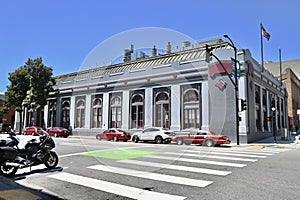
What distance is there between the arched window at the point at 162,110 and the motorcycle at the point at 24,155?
1870 centimetres

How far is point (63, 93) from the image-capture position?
37.1 m

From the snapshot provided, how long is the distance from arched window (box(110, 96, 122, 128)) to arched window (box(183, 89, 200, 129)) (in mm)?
8846

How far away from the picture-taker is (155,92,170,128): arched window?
27.1 metres

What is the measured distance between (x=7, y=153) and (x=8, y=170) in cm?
59

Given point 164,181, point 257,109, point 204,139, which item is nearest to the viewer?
point 164,181

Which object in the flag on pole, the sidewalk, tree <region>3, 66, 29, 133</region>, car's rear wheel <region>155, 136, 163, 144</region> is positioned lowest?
car's rear wheel <region>155, 136, 163, 144</region>

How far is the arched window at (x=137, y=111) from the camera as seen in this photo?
29016mm

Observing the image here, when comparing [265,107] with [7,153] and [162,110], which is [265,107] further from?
[7,153]

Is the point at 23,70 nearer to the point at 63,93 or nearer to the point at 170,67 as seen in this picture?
the point at 63,93

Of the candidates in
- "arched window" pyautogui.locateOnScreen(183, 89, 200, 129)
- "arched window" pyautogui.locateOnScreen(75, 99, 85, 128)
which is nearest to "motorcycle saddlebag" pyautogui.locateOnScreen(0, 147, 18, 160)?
"arched window" pyautogui.locateOnScreen(183, 89, 200, 129)

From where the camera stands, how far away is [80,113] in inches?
1363

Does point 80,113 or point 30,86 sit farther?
point 30,86

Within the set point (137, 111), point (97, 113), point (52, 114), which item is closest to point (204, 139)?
point (137, 111)

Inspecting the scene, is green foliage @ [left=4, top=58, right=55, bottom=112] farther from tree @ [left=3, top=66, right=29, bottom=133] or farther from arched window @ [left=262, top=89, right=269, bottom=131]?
arched window @ [left=262, top=89, right=269, bottom=131]
